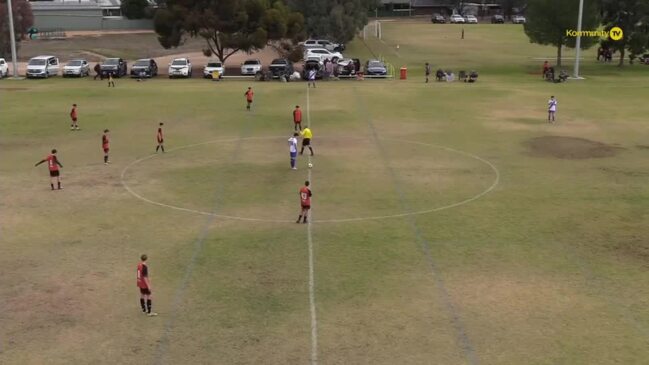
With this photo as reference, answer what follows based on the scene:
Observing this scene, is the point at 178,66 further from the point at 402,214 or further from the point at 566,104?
the point at 402,214

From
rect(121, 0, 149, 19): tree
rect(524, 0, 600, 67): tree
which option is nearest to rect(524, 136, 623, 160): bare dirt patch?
rect(524, 0, 600, 67): tree

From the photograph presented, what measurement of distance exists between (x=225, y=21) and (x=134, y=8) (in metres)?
59.8

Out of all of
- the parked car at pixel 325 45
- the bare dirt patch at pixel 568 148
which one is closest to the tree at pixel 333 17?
the parked car at pixel 325 45

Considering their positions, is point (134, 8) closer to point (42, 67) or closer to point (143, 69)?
point (42, 67)

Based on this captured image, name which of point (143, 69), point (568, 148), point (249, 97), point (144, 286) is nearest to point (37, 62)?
point (143, 69)

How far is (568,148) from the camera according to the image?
106ft

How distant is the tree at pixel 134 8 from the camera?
4545 inches

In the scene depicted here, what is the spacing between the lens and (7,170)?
28.1 m

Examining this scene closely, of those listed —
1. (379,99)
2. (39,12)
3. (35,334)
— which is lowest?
(35,334)

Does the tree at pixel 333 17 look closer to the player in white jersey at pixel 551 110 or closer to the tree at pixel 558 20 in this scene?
the tree at pixel 558 20

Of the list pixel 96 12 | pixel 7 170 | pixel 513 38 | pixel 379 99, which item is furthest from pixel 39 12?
pixel 7 170

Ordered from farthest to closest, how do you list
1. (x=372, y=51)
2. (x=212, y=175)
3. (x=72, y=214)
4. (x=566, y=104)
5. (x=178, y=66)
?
(x=372, y=51) → (x=178, y=66) → (x=566, y=104) → (x=212, y=175) → (x=72, y=214)

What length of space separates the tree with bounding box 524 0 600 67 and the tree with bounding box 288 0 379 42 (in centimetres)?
2057

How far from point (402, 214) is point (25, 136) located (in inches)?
889
